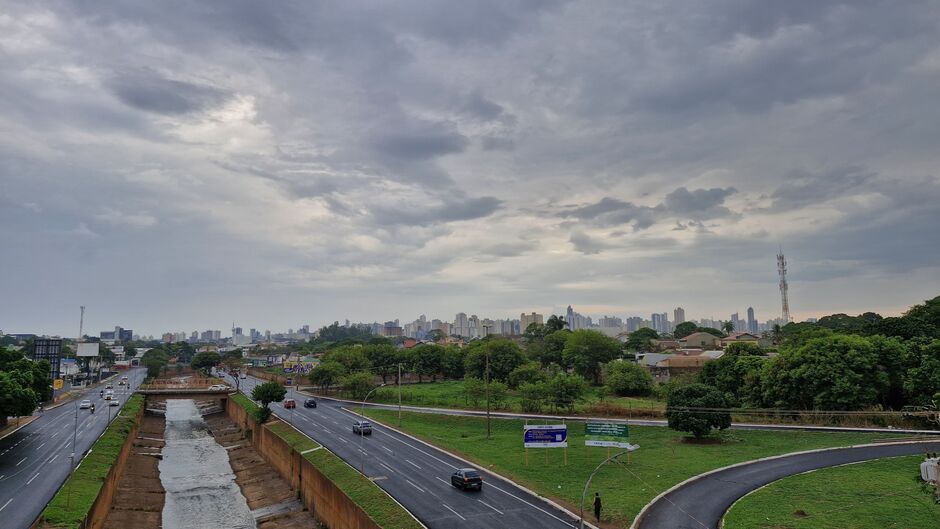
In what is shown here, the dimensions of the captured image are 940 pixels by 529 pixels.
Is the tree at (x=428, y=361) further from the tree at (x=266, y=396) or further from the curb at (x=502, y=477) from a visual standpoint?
the curb at (x=502, y=477)

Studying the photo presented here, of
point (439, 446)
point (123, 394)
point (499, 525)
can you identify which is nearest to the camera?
point (499, 525)

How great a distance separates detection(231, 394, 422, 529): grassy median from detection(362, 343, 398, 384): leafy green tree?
61206 mm

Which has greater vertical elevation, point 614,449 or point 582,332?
point 582,332

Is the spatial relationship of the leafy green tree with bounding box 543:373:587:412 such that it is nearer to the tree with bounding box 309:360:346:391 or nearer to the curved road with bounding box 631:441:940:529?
the curved road with bounding box 631:441:940:529

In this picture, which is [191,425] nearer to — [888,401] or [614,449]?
[614,449]

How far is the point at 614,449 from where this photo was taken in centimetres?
5656

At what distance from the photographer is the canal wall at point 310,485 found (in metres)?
42.8

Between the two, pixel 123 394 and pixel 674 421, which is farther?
pixel 123 394

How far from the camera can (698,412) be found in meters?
57.5

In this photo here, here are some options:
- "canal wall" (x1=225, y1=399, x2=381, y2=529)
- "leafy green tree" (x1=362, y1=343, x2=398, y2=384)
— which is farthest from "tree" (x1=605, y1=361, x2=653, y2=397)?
"leafy green tree" (x1=362, y1=343, x2=398, y2=384)

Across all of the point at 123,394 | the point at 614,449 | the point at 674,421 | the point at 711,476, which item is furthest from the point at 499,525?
the point at 123,394

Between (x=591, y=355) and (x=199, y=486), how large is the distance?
262ft

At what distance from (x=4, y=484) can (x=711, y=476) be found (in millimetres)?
58127

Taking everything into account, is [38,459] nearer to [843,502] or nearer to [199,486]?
[199,486]
